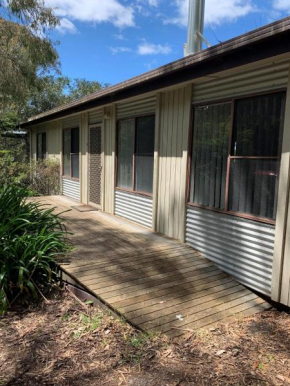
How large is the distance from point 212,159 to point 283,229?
56.6 inches

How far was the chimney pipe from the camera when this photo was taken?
6.50 meters

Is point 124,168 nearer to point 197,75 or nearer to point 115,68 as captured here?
point 197,75

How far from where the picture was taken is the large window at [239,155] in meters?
3.33

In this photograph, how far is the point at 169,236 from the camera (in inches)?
201

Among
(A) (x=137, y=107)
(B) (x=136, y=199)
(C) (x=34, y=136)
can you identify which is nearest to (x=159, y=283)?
(B) (x=136, y=199)

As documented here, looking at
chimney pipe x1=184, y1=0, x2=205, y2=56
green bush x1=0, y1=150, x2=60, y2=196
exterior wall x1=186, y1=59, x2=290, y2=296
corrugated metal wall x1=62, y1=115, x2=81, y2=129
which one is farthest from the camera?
green bush x1=0, y1=150, x2=60, y2=196

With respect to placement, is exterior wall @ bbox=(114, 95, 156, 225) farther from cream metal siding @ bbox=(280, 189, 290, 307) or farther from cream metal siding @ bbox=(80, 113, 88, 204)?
cream metal siding @ bbox=(280, 189, 290, 307)

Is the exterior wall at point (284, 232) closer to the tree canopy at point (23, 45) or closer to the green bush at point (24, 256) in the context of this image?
the green bush at point (24, 256)

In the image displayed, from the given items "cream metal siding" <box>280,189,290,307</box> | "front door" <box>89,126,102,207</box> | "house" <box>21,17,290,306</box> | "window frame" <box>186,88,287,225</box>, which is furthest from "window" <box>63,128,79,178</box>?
"cream metal siding" <box>280,189,290,307</box>

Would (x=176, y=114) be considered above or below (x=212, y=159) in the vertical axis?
above

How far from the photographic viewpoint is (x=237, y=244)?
12.4ft

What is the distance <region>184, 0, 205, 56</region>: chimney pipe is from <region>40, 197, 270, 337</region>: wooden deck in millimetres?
4373

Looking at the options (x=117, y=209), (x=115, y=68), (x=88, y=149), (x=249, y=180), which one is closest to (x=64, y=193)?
(x=88, y=149)

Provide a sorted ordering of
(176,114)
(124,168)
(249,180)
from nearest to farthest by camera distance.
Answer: (249,180), (176,114), (124,168)
